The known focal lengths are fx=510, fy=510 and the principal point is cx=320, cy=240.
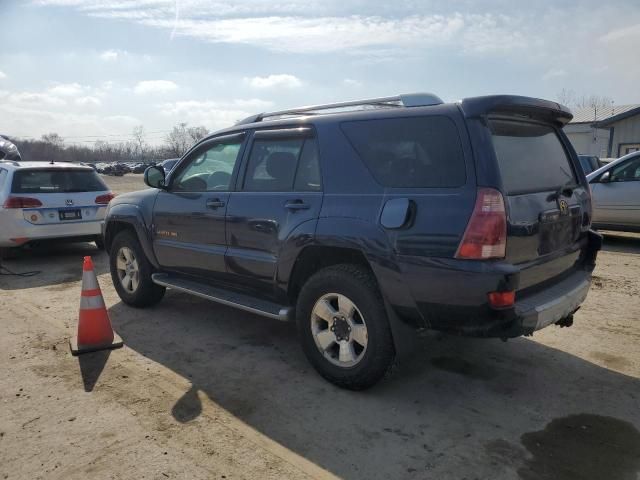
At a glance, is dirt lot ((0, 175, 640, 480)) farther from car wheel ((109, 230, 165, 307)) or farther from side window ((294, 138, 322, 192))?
side window ((294, 138, 322, 192))

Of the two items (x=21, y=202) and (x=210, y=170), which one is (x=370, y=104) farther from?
(x=21, y=202)

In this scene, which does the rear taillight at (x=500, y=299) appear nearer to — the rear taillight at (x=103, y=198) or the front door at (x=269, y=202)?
the front door at (x=269, y=202)

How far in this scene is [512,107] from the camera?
125 inches

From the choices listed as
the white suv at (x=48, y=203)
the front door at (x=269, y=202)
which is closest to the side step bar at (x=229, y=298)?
the front door at (x=269, y=202)

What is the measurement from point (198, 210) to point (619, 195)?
7732 mm

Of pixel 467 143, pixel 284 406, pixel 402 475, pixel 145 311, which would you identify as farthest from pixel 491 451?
pixel 145 311

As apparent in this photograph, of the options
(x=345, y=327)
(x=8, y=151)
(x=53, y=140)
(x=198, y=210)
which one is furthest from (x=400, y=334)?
(x=53, y=140)

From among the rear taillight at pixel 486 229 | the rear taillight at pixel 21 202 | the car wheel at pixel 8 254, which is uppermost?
→ the rear taillight at pixel 486 229

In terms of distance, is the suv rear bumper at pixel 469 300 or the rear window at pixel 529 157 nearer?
the suv rear bumper at pixel 469 300

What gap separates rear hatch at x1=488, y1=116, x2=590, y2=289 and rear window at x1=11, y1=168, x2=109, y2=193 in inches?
285

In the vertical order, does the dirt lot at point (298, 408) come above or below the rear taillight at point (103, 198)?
below

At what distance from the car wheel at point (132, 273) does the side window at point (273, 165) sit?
5.93 ft

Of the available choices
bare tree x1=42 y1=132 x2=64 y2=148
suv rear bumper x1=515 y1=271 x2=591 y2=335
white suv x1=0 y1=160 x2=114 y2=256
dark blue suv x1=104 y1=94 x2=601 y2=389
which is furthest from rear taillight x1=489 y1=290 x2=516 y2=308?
bare tree x1=42 y1=132 x2=64 y2=148

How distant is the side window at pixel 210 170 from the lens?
14.8ft
